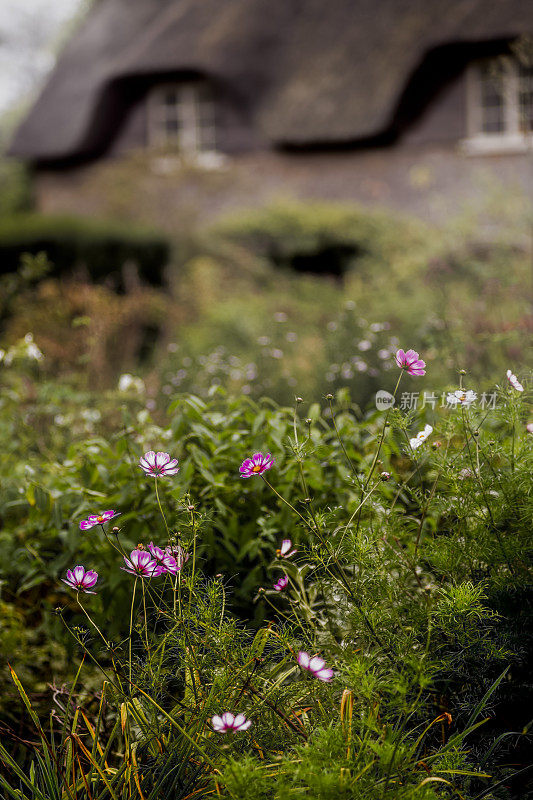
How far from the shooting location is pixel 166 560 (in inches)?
62.9

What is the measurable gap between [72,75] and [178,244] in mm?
6960

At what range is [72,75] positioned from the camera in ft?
47.5

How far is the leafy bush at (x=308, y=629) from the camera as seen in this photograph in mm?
1527

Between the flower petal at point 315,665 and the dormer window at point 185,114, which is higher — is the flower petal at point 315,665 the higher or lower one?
the higher one

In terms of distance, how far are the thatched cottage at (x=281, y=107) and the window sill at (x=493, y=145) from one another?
23 millimetres

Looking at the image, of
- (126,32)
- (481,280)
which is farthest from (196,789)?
(126,32)

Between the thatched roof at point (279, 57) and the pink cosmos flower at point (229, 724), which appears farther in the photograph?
the thatched roof at point (279, 57)

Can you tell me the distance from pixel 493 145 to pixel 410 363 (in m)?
10.7

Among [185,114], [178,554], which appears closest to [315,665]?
[178,554]

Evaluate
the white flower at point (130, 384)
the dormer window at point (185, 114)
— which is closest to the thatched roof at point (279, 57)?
the dormer window at point (185, 114)

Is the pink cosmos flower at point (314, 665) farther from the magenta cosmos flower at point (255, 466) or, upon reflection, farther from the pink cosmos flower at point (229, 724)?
A: the magenta cosmos flower at point (255, 466)

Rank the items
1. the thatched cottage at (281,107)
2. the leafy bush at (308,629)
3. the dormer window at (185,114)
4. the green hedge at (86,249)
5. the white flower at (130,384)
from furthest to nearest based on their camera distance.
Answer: the dormer window at (185,114)
the thatched cottage at (281,107)
the green hedge at (86,249)
the white flower at (130,384)
the leafy bush at (308,629)

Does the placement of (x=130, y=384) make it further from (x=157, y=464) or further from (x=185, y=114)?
(x=185, y=114)

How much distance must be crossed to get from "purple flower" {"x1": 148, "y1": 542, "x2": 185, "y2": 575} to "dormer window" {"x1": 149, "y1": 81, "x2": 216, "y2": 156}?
12.8 meters
